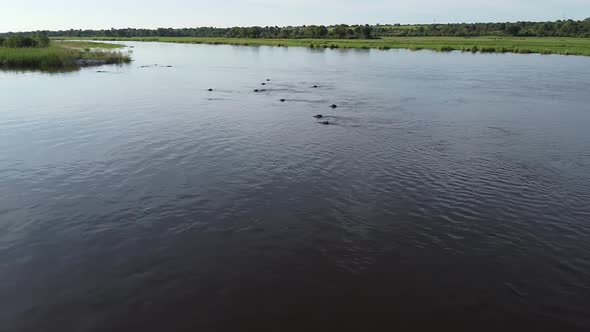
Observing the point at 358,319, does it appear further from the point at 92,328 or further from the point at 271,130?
the point at 271,130

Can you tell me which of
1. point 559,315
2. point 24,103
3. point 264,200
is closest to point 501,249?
point 559,315

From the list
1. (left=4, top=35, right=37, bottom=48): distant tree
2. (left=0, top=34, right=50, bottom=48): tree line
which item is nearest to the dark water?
(left=4, top=35, right=37, bottom=48): distant tree

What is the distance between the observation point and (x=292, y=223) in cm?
1941

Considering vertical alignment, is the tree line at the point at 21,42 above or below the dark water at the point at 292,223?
above

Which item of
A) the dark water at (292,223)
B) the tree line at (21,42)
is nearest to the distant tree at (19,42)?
the tree line at (21,42)

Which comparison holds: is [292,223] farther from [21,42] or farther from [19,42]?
[21,42]

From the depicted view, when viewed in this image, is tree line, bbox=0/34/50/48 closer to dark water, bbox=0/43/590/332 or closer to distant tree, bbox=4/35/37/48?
distant tree, bbox=4/35/37/48

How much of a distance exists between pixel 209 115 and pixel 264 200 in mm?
24684

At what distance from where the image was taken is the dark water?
13.6 m

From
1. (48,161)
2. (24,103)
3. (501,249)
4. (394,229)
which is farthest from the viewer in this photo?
(24,103)

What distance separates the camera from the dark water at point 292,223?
534 inches

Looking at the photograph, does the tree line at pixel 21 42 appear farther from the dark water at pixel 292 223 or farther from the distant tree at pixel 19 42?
the dark water at pixel 292 223

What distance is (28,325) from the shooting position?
1267 centimetres

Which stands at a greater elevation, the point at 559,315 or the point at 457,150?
the point at 457,150
